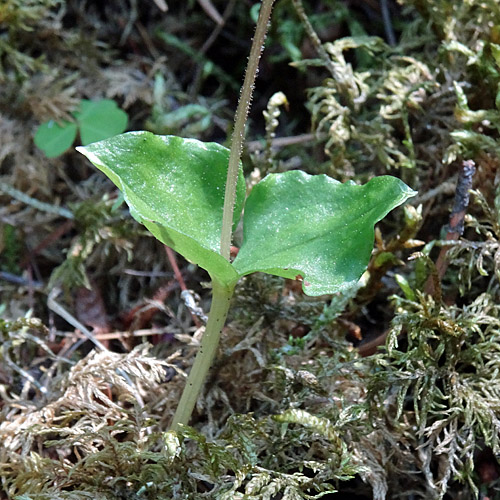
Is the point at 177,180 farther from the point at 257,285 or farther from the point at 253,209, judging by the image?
the point at 257,285

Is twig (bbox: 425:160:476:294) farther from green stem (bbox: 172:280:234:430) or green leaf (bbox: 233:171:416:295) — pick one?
green stem (bbox: 172:280:234:430)

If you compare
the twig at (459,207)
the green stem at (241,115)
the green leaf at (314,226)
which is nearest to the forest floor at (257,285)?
the twig at (459,207)

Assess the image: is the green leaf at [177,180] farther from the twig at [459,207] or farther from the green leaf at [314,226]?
the twig at [459,207]

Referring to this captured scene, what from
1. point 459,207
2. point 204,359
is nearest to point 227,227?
point 204,359

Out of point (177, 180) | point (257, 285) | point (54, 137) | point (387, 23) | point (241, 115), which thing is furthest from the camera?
point (387, 23)

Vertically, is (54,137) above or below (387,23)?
below


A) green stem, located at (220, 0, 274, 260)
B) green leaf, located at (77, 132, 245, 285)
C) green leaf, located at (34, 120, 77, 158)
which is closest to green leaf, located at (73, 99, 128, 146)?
green leaf, located at (34, 120, 77, 158)

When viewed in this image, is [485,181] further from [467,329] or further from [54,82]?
[54,82]
